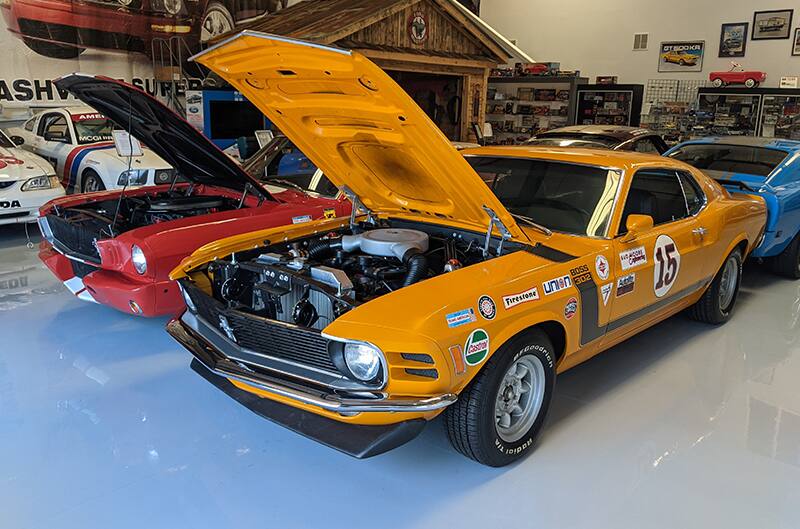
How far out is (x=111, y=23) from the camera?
32.4 feet

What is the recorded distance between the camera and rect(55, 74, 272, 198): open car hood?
4035mm

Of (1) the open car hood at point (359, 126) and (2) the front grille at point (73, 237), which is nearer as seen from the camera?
(1) the open car hood at point (359, 126)

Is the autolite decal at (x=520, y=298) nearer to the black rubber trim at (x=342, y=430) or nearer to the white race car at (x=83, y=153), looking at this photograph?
the black rubber trim at (x=342, y=430)

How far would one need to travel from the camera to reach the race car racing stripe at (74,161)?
793 centimetres

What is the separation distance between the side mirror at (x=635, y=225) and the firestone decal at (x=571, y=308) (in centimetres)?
56

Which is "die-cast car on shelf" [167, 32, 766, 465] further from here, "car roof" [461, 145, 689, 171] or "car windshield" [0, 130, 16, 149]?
"car windshield" [0, 130, 16, 149]

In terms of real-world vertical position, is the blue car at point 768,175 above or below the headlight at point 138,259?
above

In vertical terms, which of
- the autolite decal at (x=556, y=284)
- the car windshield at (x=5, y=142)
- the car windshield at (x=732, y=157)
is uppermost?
the car windshield at (x=732, y=157)

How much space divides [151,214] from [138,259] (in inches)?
36.4

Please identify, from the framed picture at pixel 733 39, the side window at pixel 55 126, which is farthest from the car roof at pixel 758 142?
the side window at pixel 55 126

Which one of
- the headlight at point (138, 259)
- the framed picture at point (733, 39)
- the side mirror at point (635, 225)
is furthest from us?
the framed picture at point (733, 39)

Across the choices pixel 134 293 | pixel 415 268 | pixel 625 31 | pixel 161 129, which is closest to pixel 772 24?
pixel 625 31

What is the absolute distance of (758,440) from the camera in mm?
3154


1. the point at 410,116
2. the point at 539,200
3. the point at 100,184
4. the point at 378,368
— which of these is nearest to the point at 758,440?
the point at 539,200
